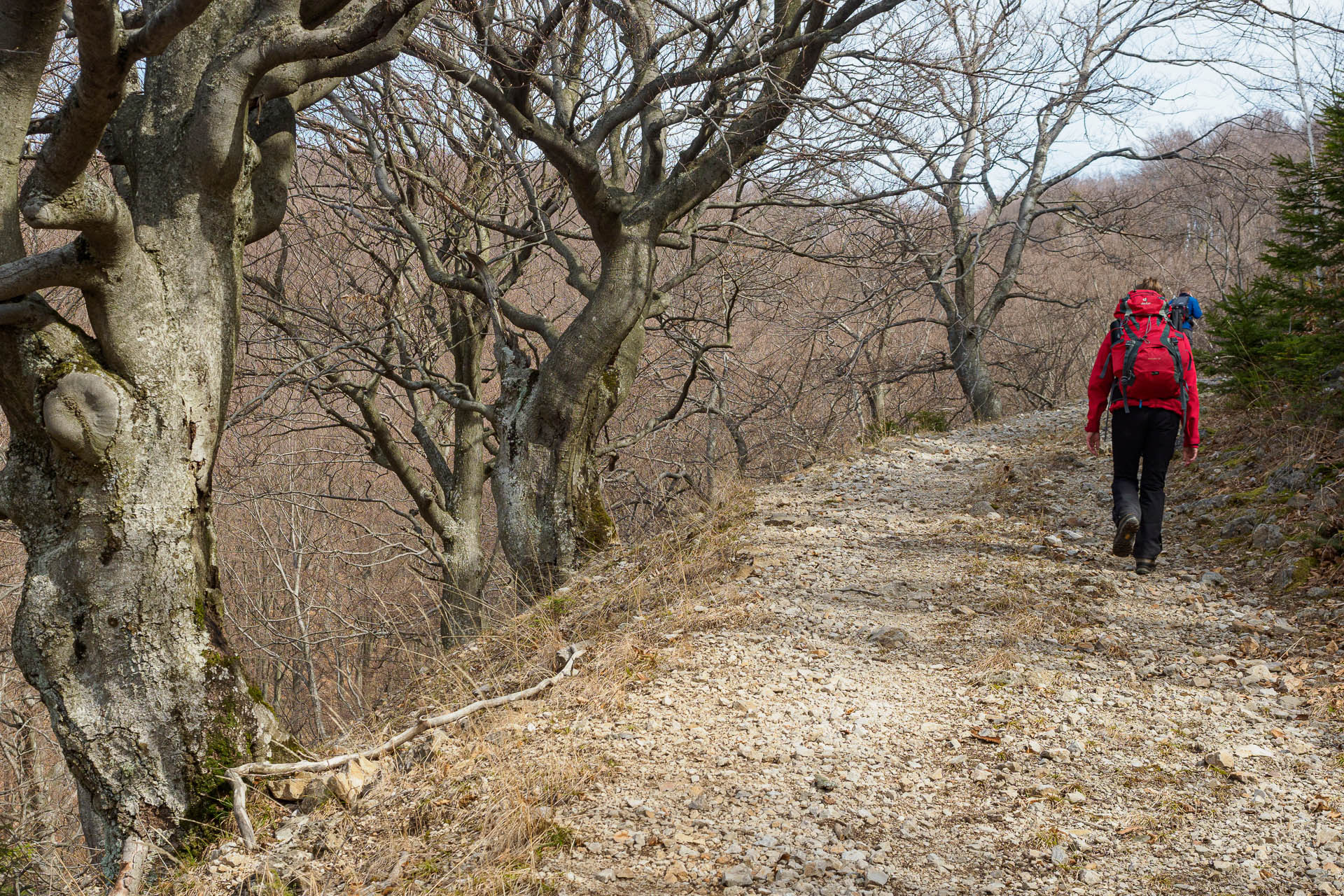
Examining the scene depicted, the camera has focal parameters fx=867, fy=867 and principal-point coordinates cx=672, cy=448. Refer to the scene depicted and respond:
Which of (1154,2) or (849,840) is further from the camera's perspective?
(1154,2)

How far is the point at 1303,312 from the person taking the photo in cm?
695

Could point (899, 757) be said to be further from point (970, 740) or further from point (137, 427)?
point (137, 427)

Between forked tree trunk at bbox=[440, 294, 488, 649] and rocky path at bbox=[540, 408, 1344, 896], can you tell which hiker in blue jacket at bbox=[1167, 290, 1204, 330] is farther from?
forked tree trunk at bbox=[440, 294, 488, 649]

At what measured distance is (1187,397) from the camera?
5.24 meters

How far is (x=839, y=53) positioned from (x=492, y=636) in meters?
4.32

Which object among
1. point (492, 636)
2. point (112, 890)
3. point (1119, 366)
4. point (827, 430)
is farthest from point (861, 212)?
point (112, 890)

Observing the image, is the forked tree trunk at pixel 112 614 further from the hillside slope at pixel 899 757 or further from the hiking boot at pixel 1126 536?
the hiking boot at pixel 1126 536

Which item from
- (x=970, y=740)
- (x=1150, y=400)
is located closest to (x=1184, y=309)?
(x=1150, y=400)

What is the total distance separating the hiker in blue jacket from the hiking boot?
1.28m

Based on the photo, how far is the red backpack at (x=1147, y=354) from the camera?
5.22m

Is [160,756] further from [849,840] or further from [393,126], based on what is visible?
[393,126]

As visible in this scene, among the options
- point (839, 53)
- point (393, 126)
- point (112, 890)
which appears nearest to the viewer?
point (112, 890)

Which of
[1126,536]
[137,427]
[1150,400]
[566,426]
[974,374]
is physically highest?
[974,374]

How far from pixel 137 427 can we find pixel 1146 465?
5570mm
